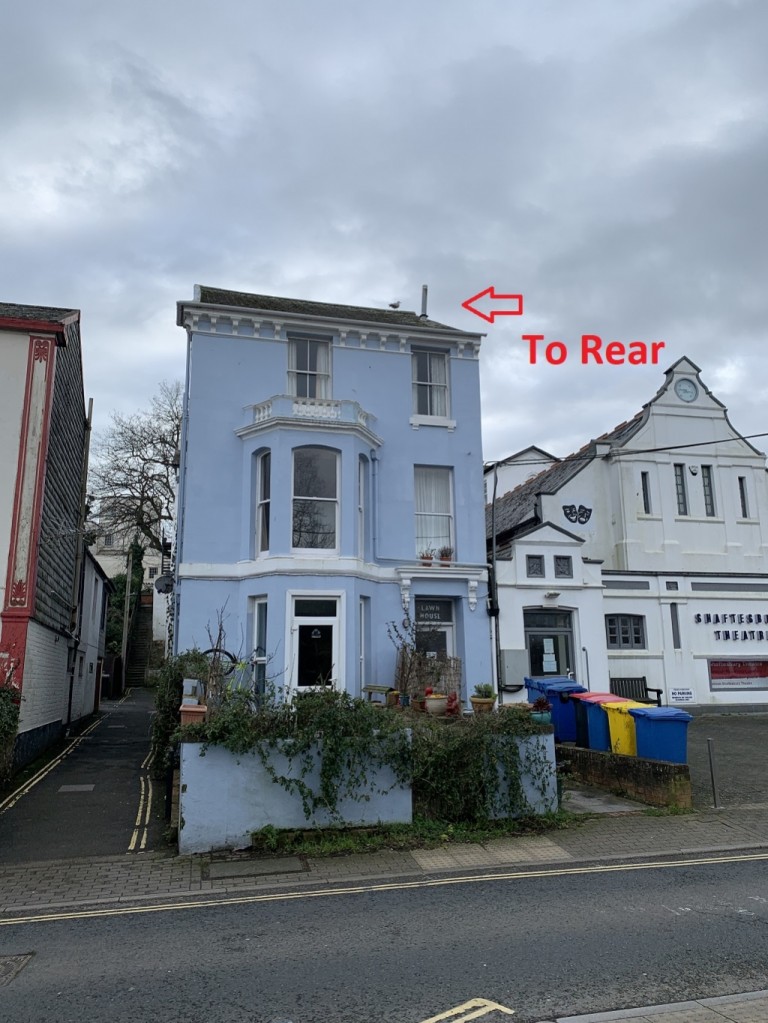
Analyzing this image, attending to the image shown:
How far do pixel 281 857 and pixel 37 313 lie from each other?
1323cm

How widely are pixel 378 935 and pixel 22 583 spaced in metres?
10.4

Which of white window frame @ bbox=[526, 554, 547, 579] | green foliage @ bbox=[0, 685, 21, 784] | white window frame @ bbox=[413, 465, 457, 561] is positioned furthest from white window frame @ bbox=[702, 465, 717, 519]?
green foliage @ bbox=[0, 685, 21, 784]

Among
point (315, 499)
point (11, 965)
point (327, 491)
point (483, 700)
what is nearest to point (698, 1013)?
point (11, 965)

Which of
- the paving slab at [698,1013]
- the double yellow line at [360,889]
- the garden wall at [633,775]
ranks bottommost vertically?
the double yellow line at [360,889]

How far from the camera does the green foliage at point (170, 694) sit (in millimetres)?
12281

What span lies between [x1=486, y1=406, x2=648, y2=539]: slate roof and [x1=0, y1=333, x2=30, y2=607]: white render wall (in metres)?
14.1

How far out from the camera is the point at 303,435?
636 inches

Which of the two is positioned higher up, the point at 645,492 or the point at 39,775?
the point at 645,492

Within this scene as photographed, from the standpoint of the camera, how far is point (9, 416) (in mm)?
14656

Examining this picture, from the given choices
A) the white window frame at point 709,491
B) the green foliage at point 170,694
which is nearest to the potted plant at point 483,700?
the green foliage at point 170,694

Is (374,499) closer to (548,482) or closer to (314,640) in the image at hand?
(314,640)

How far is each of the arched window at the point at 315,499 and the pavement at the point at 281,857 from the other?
19.2ft

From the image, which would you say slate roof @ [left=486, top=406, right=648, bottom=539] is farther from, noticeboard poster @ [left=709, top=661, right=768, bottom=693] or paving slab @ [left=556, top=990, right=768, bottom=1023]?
paving slab @ [left=556, top=990, right=768, bottom=1023]

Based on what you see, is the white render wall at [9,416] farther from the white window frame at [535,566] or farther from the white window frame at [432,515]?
the white window frame at [535,566]
